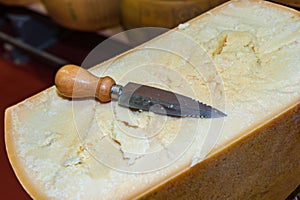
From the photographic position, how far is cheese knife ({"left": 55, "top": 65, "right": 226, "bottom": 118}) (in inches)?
29.8

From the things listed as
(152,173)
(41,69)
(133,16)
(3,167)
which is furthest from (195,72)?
(41,69)

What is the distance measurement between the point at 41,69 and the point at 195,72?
5.11 ft

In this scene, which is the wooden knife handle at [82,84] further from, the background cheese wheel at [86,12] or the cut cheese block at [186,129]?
the background cheese wheel at [86,12]

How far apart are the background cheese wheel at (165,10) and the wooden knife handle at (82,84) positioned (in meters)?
0.61

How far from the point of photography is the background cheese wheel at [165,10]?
1.35 meters

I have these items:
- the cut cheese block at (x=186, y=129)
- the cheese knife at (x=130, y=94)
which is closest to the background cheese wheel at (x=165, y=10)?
the cut cheese block at (x=186, y=129)

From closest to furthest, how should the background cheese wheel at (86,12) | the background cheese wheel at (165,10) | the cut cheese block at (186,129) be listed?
the cut cheese block at (186,129), the background cheese wheel at (165,10), the background cheese wheel at (86,12)

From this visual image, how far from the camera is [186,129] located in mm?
748

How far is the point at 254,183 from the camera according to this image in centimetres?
87

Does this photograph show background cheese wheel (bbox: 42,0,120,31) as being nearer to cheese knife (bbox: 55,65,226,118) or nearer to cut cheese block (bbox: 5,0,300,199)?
cut cheese block (bbox: 5,0,300,199)

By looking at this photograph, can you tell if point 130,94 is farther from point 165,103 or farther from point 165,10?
point 165,10

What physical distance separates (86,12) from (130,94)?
1.03 metres

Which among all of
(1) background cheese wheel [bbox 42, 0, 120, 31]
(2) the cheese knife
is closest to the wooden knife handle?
(2) the cheese knife

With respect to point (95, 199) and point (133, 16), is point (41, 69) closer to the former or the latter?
point (133, 16)
